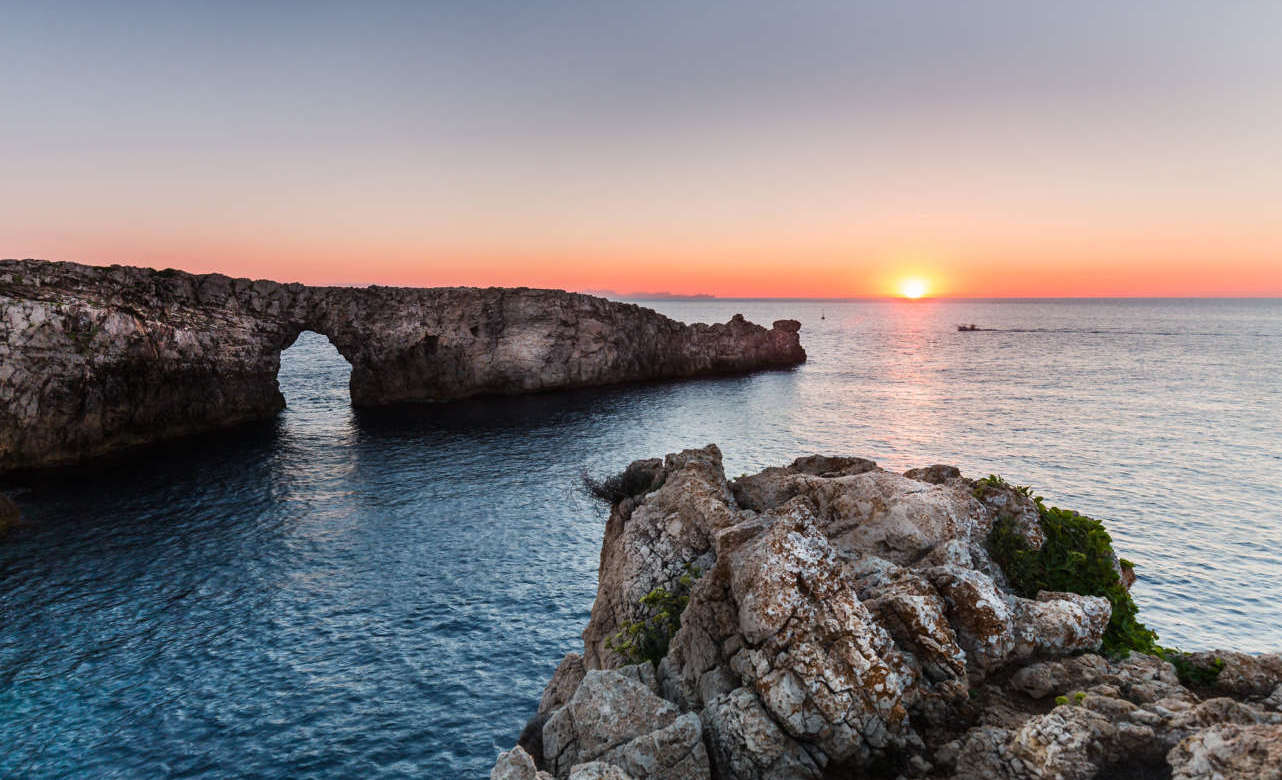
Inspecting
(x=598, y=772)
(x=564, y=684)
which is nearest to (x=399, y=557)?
(x=564, y=684)

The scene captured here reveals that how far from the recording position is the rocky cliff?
10.2m

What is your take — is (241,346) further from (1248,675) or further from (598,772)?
(1248,675)

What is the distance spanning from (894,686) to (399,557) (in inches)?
1289

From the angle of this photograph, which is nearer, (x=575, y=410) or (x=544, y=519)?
(x=544, y=519)

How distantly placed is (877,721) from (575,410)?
72286 millimetres

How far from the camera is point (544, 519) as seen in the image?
44.5 metres

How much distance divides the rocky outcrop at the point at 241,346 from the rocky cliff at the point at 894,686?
2381 inches

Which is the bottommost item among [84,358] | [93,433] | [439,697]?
[439,697]

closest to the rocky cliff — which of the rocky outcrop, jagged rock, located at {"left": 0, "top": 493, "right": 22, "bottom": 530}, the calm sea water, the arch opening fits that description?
the calm sea water

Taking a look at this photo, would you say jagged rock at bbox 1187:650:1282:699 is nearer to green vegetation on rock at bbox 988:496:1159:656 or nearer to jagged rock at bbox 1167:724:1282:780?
green vegetation on rock at bbox 988:496:1159:656

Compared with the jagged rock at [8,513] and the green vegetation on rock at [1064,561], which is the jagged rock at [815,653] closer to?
the green vegetation on rock at [1064,561]

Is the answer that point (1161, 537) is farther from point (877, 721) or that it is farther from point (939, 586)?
point (877, 721)

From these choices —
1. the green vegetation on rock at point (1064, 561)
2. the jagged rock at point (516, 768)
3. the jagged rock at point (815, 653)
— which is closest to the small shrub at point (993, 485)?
the green vegetation on rock at point (1064, 561)

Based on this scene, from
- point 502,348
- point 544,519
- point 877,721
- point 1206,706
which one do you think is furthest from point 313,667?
point 502,348
